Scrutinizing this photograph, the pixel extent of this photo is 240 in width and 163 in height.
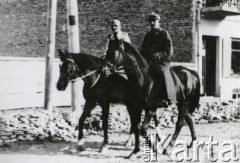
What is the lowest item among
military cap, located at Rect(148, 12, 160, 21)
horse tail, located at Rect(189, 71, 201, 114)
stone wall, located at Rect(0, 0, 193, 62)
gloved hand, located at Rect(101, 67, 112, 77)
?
horse tail, located at Rect(189, 71, 201, 114)

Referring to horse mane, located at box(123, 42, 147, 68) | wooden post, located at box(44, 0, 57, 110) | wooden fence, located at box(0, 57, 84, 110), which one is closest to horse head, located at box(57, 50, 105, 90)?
horse mane, located at box(123, 42, 147, 68)

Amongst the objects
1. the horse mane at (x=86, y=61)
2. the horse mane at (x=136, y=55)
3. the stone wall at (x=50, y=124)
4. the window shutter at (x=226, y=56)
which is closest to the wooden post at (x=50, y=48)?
the stone wall at (x=50, y=124)

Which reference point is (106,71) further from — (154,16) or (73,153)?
(73,153)

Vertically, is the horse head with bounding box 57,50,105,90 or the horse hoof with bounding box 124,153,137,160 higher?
the horse head with bounding box 57,50,105,90

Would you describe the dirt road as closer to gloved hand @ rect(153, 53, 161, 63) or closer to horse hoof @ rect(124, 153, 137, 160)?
→ horse hoof @ rect(124, 153, 137, 160)

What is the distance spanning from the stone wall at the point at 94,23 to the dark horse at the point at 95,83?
859 cm

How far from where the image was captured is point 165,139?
9383 millimetres

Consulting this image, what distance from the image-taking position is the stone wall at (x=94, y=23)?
16547mm

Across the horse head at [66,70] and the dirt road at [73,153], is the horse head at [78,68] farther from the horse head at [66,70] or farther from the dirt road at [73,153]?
the dirt road at [73,153]

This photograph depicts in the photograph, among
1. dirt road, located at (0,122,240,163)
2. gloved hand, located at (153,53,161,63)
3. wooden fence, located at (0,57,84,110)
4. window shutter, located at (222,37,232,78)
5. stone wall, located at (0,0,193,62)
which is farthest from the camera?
window shutter, located at (222,37,232,78)

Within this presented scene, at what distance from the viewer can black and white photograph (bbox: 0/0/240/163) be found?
7.65m

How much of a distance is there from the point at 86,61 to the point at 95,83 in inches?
17.1

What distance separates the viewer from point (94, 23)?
62.6ft

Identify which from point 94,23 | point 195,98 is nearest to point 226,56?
point 94,23
